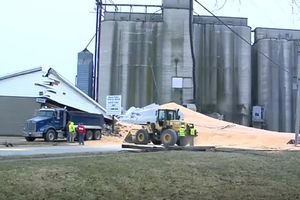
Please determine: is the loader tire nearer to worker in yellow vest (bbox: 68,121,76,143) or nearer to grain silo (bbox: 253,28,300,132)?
worker in yellow vest (bbox: 68,121,76,143)

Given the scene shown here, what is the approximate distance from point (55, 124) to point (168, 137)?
40.0 feet

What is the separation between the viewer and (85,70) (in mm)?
85062

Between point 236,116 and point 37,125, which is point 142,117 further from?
point 236,116

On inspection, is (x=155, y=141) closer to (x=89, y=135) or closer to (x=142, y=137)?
(x=142, y=137)

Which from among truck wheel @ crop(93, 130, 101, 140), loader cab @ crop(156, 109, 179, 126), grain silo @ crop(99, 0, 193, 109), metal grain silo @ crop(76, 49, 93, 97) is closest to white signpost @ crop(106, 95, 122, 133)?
truck wheel @ crop(93, 130, 101, 140)

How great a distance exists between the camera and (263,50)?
90.1 meters

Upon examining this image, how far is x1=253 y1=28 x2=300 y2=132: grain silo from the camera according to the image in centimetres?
8744

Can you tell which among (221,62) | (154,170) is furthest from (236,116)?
(154,170)

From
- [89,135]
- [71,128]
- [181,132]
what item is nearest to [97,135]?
[89,135]

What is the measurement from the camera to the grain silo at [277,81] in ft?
287

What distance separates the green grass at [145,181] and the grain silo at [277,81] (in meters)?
72.3

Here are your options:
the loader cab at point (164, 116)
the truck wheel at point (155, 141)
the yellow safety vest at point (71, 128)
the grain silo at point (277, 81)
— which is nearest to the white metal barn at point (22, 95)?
the yellow safety vest at point (71, 128)

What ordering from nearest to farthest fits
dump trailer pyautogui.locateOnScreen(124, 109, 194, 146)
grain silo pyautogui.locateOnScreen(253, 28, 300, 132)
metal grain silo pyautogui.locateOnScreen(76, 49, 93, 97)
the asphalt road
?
1. the asphalt road
2. dump trailer pyautogui.locateOnScreen(124, 109, 194, 146)
3. metal grain silo pyautogui.locateOnScreen(76, 49, 93, 97)
4. grain silo pyautogui.locateOnScreen(253, 28, 300, 132)

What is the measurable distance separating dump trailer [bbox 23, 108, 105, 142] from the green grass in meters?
28.2
